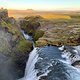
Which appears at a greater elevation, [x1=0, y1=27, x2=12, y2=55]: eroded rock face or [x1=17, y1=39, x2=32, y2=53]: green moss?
[x1=0, y1=27, x2=12, y2=55]: eroded rock face

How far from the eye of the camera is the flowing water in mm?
32062

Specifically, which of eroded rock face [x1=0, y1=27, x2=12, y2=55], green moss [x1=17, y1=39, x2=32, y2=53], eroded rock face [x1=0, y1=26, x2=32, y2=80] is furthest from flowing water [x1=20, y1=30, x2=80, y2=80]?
eroded rock face [x1=0, y1=27, x2=12, y2=55]

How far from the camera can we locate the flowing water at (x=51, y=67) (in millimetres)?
32062

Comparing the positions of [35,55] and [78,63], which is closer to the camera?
[78,63]

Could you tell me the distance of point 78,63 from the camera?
37562 millimetres

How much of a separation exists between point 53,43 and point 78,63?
58.5ft

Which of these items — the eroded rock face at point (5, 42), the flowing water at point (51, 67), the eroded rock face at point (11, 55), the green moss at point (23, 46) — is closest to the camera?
the flowing water at point (51, 67)

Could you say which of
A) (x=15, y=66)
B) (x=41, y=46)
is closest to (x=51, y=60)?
(x=15, y=66)

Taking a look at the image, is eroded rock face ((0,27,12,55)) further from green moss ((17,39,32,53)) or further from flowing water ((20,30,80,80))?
flowing water ((20,30,80,80))

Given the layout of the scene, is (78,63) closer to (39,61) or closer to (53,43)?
(39,61)

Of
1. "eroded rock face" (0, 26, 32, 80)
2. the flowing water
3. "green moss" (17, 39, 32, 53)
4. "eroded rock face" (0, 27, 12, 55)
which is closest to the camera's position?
the flowing water

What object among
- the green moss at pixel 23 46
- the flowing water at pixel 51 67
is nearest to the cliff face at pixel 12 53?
the green moss at pixel 23 46

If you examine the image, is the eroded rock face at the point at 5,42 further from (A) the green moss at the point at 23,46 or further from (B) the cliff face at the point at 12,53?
(A) the green moss at the point at 23,46

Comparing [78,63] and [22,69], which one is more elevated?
[78,63]
